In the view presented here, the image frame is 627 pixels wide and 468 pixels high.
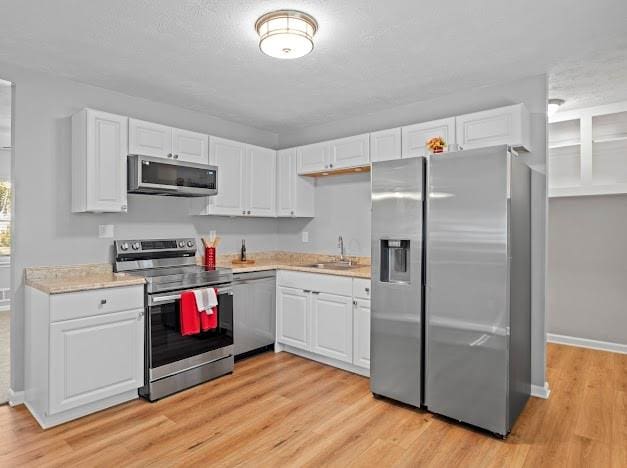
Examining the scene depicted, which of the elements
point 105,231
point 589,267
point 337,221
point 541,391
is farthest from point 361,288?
point 589,267

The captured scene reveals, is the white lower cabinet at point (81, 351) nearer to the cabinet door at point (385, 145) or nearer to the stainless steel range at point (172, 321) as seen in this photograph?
the stainless steel range at point (172, 321)

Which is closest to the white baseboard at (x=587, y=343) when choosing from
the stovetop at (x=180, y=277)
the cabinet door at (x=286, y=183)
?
the cabinet door at (x=286, y=183)

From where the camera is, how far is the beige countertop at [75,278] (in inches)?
104

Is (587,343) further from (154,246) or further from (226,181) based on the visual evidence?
(154,246)

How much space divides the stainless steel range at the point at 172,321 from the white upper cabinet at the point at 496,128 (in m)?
2.35

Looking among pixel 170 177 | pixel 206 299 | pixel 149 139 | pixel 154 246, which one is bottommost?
pixel 206 299

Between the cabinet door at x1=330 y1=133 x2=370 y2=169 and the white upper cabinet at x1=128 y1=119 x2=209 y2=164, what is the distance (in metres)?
1.28

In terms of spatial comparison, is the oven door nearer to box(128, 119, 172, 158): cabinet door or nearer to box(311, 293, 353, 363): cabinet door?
box(311, 293, 353, 363): cabinet door

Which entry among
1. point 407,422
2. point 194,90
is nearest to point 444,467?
point 407,422

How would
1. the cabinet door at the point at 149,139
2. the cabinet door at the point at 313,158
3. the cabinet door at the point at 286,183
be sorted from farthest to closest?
the cabinet door at the point at 286,183, the cabinet door at the point at 313,158, the cabinet door at the point at 149,139

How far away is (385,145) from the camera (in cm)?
373

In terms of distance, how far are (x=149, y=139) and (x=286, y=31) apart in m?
1.73

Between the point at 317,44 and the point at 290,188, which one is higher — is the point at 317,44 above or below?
above

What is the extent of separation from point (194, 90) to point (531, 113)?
2.80 metres
